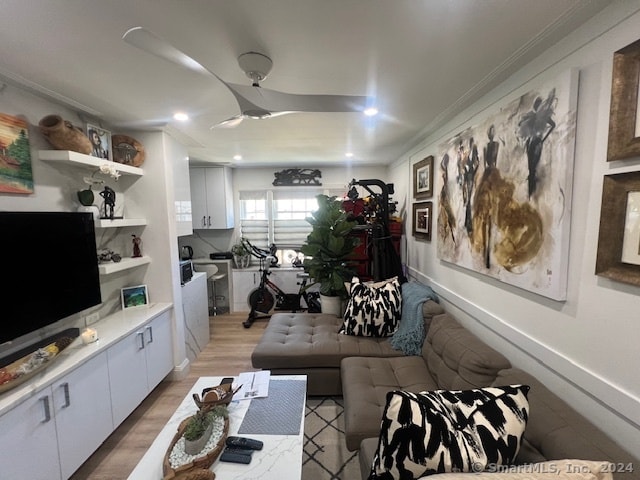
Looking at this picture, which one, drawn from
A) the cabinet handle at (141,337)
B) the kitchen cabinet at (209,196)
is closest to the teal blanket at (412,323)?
the cabinet handle at (141,337)

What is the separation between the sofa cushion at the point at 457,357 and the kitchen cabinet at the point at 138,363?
7.31ft

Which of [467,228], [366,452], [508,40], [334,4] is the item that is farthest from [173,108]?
[366,452]

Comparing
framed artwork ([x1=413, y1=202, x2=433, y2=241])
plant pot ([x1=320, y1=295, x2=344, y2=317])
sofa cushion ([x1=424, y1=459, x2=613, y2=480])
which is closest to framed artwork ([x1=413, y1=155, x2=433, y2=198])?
framed artwork ([x1=413, y1=202, x2=433, y2=241])

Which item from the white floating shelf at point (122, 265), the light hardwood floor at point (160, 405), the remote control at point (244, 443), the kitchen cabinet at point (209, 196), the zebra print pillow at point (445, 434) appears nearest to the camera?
the zebra print pillow at point (445, 434)

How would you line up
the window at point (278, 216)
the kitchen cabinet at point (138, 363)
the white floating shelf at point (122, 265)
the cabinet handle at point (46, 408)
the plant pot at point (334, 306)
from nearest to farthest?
the cabinet handle at point (46, 408) < the kitchen cabinet at point (138, 363) < the white floating shelf at point (122, 265) < the plant pot at point (334, 306) < the window at point (278, 216)

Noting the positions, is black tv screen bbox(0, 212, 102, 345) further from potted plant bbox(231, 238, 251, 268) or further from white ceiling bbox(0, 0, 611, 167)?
potted plant bbox(231, 238, 251, 268)

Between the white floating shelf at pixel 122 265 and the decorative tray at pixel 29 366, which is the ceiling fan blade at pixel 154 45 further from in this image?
the white floating shelf at pixel 122 265

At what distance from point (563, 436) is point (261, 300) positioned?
3.78 m

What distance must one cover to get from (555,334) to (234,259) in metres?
4.22

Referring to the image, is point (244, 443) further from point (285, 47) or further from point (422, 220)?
point (422, 220)

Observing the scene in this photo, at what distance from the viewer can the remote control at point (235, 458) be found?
1.24m

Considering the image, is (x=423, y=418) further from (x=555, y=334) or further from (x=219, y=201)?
(x=219, y=201)

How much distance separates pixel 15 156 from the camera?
1.67 metres

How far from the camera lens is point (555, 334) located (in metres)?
1.32
